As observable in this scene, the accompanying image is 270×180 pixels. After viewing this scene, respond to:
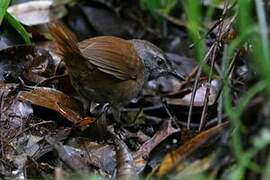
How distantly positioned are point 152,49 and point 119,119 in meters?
0.79

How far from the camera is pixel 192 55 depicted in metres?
6.23

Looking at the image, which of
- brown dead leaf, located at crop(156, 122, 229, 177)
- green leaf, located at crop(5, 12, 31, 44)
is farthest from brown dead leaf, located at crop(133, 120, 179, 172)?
green leaf, located at crop(5, 12, 31, 44)

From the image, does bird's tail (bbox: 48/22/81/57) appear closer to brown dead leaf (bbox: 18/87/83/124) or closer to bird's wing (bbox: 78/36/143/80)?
bird's wing (bbox: 78/36/143/80)

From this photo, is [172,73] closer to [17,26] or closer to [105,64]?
[105,64]

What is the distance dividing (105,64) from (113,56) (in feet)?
0.45

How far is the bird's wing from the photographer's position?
4.55 meters

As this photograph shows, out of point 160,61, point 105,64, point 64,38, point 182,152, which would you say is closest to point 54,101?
point 64,38

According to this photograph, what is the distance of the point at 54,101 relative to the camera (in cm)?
427

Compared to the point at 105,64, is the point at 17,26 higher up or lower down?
higher up

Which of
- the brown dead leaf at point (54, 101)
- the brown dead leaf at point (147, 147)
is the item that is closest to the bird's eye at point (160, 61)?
the brown dead leaf at point (54, 101)

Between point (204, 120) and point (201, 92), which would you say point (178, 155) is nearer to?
point (204, 120)

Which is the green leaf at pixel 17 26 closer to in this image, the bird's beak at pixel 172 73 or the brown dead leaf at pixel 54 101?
the brown dead leaf at pixel 54 101

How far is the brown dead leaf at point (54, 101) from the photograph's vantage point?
415 centimetres

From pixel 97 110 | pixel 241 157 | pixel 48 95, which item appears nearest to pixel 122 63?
A: pixel 97 110
